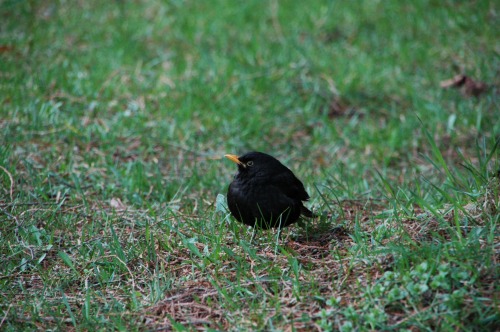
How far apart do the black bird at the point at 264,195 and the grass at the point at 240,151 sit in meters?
0.14

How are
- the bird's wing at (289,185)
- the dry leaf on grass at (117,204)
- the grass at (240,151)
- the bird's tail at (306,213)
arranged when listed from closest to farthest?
the grass at (240,151) → the bird's wing at (289,185) → the bird's tail at (306,213) → the dry leaf on grass at (117,204)

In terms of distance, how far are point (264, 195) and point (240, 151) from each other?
7.19 feet

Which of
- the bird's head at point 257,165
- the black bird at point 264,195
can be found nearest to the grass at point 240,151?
the black bird at point 264,195

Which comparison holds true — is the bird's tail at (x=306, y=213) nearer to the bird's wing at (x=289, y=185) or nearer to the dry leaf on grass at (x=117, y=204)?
the bird's wing at (x=289, y=185)

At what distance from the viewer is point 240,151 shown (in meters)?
6.18

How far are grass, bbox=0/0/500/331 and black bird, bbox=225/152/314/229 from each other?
0.47 ft

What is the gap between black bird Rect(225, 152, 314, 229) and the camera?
156 inches

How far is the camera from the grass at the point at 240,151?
10.7 ft

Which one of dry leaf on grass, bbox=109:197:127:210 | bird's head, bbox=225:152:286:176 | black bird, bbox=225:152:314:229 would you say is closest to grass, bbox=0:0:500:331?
dry leaf on grass, bbox=109:197:127:210

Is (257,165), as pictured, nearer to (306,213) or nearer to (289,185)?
(289,185)

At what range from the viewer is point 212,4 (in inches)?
358

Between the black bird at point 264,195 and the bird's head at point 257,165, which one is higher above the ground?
the bird's head at point 257,165

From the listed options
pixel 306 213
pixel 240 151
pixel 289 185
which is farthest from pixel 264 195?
pixel 240 151

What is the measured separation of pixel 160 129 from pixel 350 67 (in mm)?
2622
